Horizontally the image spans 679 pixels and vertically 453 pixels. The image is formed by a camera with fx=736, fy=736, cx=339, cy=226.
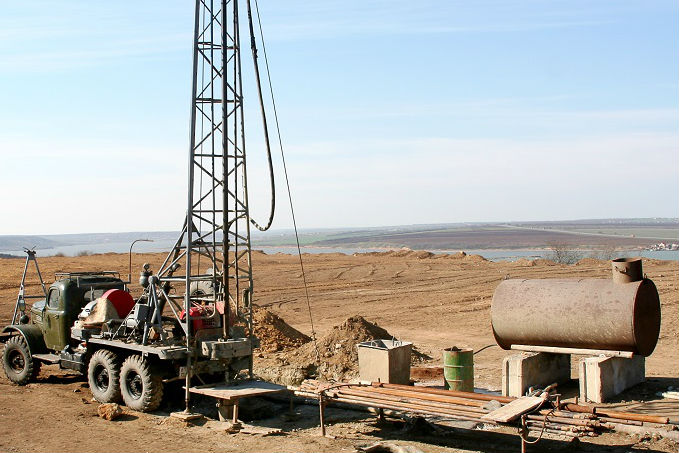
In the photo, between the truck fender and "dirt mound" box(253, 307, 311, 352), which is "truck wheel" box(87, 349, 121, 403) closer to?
the truck fender

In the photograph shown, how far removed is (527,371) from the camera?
517 inches

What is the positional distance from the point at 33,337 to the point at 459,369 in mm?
9267

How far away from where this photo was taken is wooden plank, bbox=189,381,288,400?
12023mm

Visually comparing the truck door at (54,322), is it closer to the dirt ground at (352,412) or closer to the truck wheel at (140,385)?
the dirt ground at (352,412)

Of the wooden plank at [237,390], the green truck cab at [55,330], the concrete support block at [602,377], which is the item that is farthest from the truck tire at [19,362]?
the concrete support block at [602,377]

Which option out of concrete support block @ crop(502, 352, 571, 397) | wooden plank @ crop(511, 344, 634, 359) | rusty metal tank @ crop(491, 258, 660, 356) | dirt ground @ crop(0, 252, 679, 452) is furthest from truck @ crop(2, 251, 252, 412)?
wooden plank @ crop(511, 344, 634, 359)

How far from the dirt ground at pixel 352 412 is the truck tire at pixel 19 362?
0.26m

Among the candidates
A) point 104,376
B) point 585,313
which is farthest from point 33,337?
point 585,313

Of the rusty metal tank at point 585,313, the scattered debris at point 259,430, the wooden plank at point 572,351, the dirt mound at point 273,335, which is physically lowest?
the scattered debris at point 259,430

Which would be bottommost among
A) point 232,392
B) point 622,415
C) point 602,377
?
point 232,392

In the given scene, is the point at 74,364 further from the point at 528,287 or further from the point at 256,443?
the point at 528,287

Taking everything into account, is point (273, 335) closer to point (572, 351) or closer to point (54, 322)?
point (54, 322)

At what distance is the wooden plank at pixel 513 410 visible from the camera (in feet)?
29.8

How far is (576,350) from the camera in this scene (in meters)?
A: 13.1
